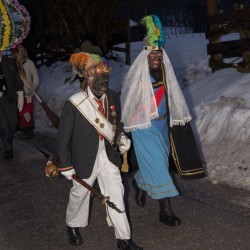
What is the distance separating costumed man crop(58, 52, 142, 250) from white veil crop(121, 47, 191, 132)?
0.49 meters

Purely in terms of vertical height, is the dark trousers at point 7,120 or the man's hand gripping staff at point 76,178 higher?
the man's hand gripping staff at point 76,178

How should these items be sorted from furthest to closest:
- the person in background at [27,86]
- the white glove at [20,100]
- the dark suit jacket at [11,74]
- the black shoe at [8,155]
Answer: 1. the person in background at [27,86]
2. the white glove at [20,100]
3. the black shoe at [8,155]
4. the dark suit jacket at [11,74]

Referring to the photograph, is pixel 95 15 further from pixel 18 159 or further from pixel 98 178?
pixel 98 178

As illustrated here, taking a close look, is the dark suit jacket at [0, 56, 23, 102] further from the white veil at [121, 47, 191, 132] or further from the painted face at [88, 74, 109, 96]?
the painted face at [88, 74, 109, 96]

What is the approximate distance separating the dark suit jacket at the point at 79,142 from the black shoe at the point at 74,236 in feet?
1.88

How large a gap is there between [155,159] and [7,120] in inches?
164

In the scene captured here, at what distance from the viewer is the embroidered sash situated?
4566 millimetres

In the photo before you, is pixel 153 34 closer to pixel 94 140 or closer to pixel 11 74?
pixel 94 140

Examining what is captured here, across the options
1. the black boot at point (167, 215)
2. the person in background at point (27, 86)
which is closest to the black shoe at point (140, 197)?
the black boot at point (167, 215)

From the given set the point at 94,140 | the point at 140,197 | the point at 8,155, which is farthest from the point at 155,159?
the point at 8,155

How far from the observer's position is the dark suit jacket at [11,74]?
844 cm

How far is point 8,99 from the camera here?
8664 millimetres

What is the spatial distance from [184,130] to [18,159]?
156 inches

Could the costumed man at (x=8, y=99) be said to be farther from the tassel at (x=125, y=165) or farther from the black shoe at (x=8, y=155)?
the tassel at (x=125, y=165)
